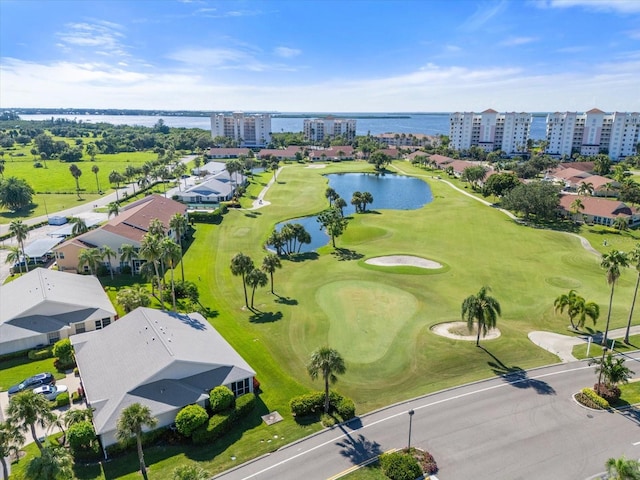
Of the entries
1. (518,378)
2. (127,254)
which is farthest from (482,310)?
(127,254)

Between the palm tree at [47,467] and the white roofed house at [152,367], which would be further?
the white roofed house at [152,367]

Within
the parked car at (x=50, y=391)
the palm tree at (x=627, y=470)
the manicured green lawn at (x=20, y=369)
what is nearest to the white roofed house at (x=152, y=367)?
the parked car at (x=50, y=391)

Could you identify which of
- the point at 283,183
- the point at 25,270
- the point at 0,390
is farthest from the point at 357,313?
the point at 283,183

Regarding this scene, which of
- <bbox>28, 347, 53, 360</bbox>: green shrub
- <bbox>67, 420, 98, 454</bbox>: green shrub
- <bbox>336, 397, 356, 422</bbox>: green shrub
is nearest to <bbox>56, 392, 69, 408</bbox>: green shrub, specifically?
<bbox>67, 420, 98, 454</bbox>: green shrub

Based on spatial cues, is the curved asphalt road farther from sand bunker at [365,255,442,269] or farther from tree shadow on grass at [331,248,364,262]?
tree shadow on grass at [331,248,364,262]

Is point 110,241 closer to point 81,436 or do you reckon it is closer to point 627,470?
point 81,436

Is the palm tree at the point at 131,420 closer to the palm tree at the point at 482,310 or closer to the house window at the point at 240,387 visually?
the house window at the point at 240,387
